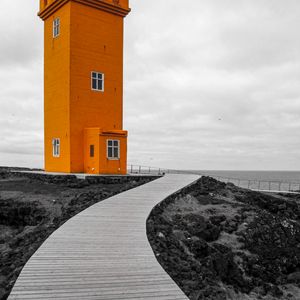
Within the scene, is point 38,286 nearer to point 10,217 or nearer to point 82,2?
point 10,217

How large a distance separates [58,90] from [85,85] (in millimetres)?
2005

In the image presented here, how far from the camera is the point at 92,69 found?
82.2 ft

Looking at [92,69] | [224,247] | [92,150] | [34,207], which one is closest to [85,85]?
[92,69]

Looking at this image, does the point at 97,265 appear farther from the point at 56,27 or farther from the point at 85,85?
the point at 56,27

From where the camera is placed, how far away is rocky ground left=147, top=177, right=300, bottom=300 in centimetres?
995

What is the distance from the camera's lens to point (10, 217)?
17719 millimetres

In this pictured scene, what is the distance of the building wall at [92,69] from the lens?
2436cm

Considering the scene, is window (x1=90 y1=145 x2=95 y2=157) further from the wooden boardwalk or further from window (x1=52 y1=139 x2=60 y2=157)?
the wooden boardwalk

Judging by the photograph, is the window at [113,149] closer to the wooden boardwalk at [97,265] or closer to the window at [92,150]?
the window at [92,150]

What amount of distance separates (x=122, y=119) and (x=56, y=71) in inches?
219

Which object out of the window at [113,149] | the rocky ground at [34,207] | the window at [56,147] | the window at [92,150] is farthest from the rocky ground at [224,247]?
the window at [56,147]

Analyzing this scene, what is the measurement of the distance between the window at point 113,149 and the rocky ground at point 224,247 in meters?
6.91

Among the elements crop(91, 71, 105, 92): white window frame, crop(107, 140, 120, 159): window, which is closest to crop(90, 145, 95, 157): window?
crop(107, 140, 120, 159): window

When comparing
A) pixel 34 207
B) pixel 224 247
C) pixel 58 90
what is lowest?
pixel 224 247
